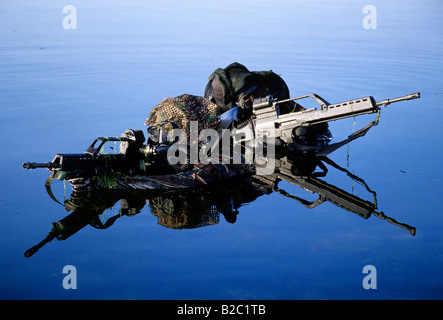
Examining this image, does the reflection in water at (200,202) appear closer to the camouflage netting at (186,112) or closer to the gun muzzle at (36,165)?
the gun muzzle at (36,165)

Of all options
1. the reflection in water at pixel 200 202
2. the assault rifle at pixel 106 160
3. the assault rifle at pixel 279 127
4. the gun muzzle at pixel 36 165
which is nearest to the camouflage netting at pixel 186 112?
the assault rifle at pixel 106 160

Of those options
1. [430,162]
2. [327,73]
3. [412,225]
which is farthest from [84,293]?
[327,73]

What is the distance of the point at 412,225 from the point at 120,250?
3464mm

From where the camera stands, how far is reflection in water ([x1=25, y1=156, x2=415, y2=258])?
7922 millimetres

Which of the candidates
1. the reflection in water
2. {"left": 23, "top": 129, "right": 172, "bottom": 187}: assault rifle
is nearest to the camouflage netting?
{"left": 23, "top": 129, "right": 172, "bottom": 187}: assault rifle

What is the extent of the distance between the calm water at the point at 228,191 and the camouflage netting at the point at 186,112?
4.22 feet

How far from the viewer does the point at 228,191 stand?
29.6 ft

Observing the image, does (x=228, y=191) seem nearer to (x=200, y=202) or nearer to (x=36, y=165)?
(x=200, y=202)

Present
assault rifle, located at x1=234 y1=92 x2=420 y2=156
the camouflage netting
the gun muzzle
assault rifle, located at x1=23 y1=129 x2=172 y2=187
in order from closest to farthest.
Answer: the gun muzzle < assault rifle, located at x1=23 y1=129 x2=172 y2=187 < the camouflage netting < assault rifle, located at x1=234 y1=92 x2=420 y2=156

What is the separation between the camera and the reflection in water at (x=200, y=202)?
7922mm

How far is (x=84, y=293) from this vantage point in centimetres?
611

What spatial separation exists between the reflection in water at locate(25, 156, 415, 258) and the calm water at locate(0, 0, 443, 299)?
0.21ft

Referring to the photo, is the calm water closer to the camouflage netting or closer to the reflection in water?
the reflection in water

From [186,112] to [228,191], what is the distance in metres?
1.38
